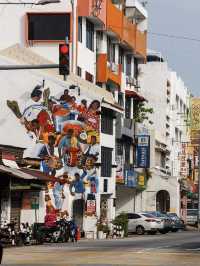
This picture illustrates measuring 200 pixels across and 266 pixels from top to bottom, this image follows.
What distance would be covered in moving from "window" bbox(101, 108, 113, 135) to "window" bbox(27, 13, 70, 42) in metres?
5.73

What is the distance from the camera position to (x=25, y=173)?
42.8 meters

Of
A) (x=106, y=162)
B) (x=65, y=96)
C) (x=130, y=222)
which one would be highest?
(x=65, y=96)

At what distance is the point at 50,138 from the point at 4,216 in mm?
8997

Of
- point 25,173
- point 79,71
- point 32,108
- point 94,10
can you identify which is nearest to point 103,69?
point 79,71

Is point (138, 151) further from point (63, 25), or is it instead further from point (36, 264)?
point (36, 264)

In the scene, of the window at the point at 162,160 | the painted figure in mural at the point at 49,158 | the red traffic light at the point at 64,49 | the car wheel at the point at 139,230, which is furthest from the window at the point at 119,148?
the red traffic light at the point at 64,49

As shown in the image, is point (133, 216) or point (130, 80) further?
point (130, 80)

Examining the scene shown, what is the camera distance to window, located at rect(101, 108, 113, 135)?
57.2 meters

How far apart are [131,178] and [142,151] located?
389 centimetres

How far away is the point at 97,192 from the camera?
184ft

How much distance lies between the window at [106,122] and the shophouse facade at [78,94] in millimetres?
65

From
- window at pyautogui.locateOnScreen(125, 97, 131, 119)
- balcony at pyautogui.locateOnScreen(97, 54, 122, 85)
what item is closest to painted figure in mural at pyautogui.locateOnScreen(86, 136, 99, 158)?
balcony at pyautogui.locateOnScreen(97, 54, 122, 85)

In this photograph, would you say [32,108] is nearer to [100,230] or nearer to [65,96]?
[65,96]

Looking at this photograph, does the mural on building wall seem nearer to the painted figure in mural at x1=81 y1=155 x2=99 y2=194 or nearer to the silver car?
the painted figure in mural at x1=81 y1=155 x2=99 y2=194
